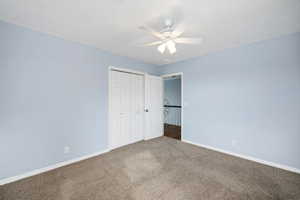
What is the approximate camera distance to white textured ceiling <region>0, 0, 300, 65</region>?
154 cm

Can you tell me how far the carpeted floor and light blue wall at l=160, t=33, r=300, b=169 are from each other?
40cm

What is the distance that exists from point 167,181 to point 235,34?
2839 mm

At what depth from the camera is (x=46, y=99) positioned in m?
2.21

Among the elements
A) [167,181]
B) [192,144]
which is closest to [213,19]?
[167,181]

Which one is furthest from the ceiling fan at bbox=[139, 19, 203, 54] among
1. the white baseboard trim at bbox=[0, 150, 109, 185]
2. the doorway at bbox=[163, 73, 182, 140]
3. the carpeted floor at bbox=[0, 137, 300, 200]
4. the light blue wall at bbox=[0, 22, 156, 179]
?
the doorway at bbox=[163, 73, 182, 140]

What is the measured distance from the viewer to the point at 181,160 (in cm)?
261

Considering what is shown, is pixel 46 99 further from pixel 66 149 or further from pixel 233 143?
pixel 233 143

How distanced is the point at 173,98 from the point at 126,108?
10.9ft

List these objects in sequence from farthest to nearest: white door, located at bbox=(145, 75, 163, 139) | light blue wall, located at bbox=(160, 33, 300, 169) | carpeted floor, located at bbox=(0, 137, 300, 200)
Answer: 1. white door, located at bbox=(145, 75, 163, 139)
2. light blue wall, located at bbox=(160, 33, 300, 169)
3. carpeted floor, located at bbox=(0, 137, 300, 200)

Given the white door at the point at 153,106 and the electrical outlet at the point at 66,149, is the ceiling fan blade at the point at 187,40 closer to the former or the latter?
the white door at the point at 153,106

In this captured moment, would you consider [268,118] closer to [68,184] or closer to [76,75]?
[68,184]

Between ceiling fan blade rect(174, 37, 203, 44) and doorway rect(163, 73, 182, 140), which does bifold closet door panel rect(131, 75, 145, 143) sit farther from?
doorway rect(163, 73, 182, 140)

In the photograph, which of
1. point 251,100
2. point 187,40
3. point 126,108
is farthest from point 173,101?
point 187,40

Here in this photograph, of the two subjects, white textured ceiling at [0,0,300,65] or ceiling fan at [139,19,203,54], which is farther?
ceiling fan at [139,19,203,54]
